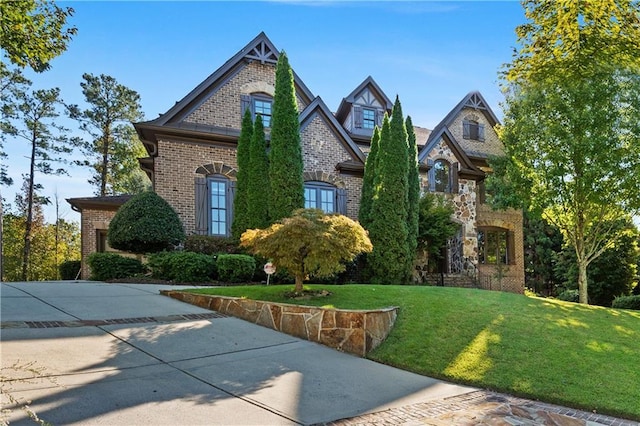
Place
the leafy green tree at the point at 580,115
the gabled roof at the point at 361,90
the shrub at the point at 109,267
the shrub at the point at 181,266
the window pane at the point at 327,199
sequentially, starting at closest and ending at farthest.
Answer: the leafy green tree at the point at 580,115
the shrub at the point at 181,266
the shrub at the point at 109,267
the window pane at the point at 327,199
the gabled roof at the point at 361,90

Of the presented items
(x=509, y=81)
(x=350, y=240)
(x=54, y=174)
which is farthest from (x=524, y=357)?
(x=54, y=174)

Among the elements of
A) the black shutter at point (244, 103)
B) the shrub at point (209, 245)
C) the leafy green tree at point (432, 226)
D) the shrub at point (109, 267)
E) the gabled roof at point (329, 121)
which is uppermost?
the black shutter at point (244, 103)

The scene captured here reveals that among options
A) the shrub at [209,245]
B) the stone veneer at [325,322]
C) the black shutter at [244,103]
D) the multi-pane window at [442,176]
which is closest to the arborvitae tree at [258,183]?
the shrub at [209,245]

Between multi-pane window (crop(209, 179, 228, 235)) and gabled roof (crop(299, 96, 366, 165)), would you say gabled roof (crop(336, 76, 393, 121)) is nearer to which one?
gabled roof (crop(299, 96, 366, 165))

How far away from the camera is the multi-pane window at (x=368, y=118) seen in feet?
66.5

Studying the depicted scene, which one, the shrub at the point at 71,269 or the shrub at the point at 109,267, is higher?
the shrub at the point at 109,267

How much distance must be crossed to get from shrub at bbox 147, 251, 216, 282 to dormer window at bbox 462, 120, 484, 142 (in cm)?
1588

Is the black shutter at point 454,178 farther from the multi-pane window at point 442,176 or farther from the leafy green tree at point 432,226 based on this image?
the leafy green tree at point 432,226

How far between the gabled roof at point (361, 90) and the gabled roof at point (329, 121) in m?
3.41

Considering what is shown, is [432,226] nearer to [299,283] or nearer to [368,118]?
[368,118]

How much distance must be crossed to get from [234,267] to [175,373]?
7.09 m

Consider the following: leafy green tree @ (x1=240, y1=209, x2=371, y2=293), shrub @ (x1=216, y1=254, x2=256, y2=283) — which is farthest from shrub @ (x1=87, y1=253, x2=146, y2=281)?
leafy green tree @ (x1=240, y1=209, x2=371, y2=293)

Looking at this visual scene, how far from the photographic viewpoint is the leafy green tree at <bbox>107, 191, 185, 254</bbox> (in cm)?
1241

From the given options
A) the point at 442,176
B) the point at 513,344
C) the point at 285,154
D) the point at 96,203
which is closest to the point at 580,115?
the point at 513,344
